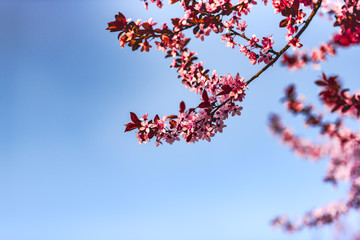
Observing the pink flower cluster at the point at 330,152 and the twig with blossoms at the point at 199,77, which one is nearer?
the twig with blossoms at the point at 199,77

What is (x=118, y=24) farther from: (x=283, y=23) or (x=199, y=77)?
(x=283, y=23)

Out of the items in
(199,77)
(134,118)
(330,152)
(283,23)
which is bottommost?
(134,118)

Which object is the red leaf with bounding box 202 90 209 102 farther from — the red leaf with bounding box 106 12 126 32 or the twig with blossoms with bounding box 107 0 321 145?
the red leaf with bounding box 106 12 126 32

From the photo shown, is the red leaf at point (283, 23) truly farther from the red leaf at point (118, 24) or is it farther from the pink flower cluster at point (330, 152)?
the pink flower cluster at point (330, 152)

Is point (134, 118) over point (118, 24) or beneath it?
beneath

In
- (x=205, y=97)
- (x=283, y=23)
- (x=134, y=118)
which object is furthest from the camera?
(x=283, y=23)

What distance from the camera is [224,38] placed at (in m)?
3.34

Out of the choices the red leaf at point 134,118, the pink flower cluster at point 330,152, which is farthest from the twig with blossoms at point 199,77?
the pink flower cluster at point 330,152

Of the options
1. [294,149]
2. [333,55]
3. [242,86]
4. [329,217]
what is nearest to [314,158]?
[294,149]

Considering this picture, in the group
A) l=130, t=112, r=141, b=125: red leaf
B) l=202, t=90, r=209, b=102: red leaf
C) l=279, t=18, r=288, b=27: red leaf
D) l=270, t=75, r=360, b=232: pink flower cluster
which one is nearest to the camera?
l=202, t=90, r=209, b=102: red leaf

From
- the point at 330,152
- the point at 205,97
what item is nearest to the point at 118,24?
the point at 205,97

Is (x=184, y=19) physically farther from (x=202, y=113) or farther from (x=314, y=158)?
(x=314, y=158)

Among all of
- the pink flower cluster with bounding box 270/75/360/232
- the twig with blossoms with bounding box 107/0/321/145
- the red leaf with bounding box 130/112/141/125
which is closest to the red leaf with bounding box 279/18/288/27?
the twig with blossoms with bounding box 107/0/321/145

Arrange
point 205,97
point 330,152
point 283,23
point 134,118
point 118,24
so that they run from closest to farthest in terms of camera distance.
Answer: point 205,97, point 134,118, point 118,24, point 283,23, point 330,152
